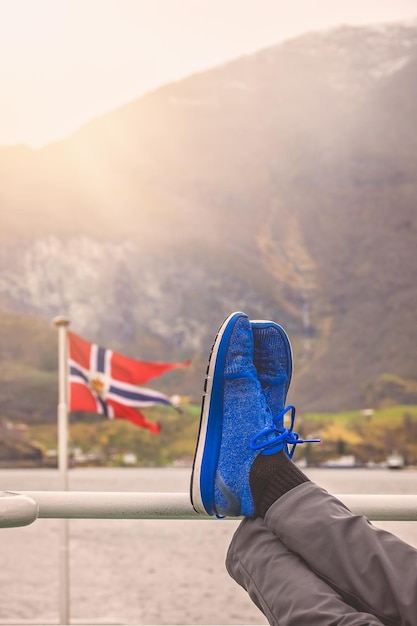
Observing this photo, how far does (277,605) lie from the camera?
1528mm

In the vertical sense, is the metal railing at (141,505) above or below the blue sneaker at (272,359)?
below

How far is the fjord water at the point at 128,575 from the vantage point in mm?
34750

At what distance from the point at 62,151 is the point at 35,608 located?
142m

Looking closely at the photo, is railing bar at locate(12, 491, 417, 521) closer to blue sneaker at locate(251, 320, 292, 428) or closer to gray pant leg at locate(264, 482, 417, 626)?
gray pant leg at locate(264, 482, 417, 626)

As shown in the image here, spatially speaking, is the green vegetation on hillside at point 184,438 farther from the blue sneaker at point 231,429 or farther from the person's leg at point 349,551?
the person's leg at point 349,551

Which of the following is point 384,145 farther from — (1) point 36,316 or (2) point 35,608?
(2) point 35,608

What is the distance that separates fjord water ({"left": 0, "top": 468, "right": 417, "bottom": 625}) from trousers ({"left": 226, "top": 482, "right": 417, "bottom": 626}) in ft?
48.4

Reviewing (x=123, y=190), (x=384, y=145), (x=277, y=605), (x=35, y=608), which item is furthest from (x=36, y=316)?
(x=277, y=605)

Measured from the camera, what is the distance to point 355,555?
1529 millimetres

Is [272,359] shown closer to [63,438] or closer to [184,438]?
[63,438]

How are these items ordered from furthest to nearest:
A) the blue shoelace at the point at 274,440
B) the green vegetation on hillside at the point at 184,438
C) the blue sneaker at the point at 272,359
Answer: the green vegetation on hillside at the point at 184,438 < the blue sneaker at the point at 272,359 < the blue shoelace at the point at 274,440

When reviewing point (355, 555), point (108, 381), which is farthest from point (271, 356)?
point (108, 381)

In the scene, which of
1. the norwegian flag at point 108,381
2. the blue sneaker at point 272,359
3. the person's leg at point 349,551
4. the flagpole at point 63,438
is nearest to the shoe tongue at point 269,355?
the blue sneaker at point 272,359

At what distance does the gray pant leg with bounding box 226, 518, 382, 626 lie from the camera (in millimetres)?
1461
